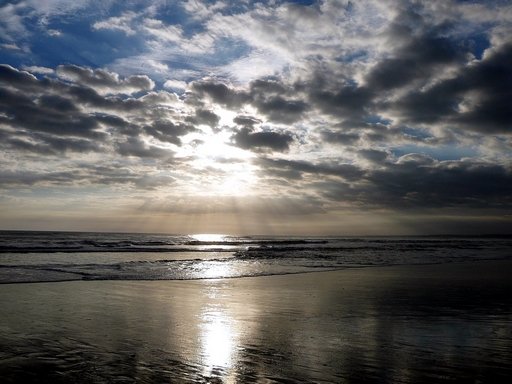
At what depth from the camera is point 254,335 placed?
9516mm

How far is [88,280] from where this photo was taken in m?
20.1

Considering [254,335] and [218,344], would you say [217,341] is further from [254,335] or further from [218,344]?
[254,335]

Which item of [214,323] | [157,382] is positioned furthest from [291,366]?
[214,323]

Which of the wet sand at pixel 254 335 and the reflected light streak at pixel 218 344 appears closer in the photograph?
the wet sand at pixel 254 335

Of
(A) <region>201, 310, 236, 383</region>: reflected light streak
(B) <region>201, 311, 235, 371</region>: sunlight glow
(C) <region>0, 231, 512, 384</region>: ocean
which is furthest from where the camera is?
(B) <region>201, 311, 235, 371</region>: sunlight glow

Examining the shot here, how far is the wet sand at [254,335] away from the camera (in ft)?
22.9

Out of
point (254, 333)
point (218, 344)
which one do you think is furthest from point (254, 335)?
point (218, 344)

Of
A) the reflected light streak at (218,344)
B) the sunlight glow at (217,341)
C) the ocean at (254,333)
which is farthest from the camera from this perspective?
the sunlight glow at (217,341)

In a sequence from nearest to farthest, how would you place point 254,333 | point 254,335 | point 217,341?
1. point 217,341
2. point 254,335
3. point 254,333

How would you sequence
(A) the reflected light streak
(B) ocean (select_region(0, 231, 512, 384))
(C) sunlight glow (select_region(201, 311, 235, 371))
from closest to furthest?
(B) ocean (select_region(0, 231, 512, 384)) → (A) the reflected light streak → (C) sunlight glow (select_region(201, 311, 235, 371))

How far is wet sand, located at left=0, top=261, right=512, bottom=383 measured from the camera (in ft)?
22.9

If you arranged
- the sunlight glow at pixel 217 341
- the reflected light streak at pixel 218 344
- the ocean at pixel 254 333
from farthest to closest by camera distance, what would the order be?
1. the sunlight glow at pixel 217 341
2. the reflected light streak at pixel 218 344
3. the ocean at pixel 254 333

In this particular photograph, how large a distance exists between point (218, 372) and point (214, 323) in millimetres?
3824

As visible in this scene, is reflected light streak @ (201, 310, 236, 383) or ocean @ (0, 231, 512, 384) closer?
ocean @ (0, 231, 512, 384)
